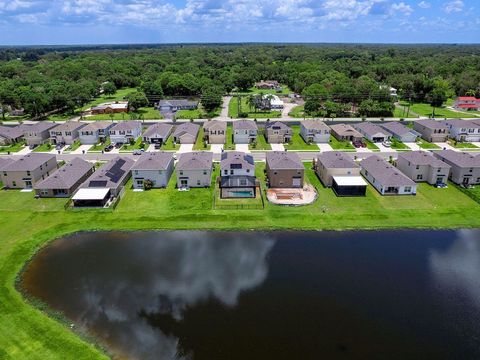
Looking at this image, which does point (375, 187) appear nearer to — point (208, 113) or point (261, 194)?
point (261, 194)

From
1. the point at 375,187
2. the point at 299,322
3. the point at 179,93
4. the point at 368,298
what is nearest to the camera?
the point at 299,322

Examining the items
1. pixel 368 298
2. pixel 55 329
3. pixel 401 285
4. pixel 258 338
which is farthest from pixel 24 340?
pixel 401 285

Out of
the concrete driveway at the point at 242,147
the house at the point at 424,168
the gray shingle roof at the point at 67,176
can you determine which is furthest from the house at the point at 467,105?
the gray shingle roof at the point at 67,176

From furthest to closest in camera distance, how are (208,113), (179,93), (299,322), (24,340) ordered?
(179,93) < (208,113) < (299,322) < (24,340)

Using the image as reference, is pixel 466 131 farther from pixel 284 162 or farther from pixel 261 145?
pixel 284 162

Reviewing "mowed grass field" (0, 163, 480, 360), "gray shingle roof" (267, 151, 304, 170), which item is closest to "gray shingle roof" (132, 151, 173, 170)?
"mowed grass field" (0, 163, 480, 360)

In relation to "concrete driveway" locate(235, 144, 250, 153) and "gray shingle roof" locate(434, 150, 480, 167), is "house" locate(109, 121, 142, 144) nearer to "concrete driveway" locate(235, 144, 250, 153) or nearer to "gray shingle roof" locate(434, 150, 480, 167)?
"concrete driveway" locate(235, 144, 250, 153)

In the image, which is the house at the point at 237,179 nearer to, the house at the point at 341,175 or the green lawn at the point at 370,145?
the house at the point at 341,175

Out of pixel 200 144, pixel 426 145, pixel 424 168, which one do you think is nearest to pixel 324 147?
pixel 424 168
